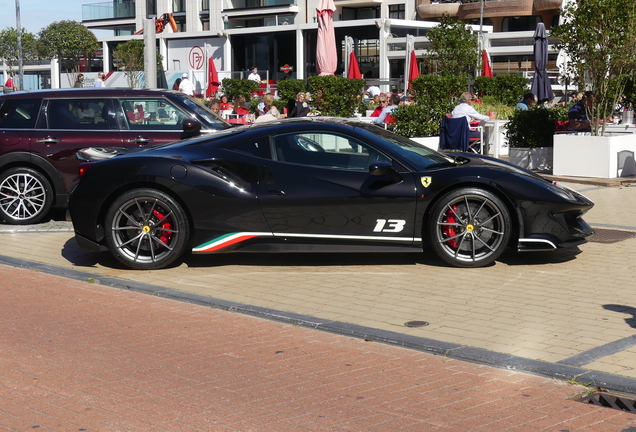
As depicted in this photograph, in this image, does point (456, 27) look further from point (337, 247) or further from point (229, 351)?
point (229, 351)

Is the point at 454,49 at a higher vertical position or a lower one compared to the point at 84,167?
higher

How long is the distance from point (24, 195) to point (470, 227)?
19.6 ft

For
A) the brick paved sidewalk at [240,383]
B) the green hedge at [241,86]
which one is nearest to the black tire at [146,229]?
the brick paved sidewalk at [240,383]

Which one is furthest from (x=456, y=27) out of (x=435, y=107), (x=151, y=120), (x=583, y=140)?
(x=151, y=120)

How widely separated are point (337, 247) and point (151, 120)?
4079 millimetres

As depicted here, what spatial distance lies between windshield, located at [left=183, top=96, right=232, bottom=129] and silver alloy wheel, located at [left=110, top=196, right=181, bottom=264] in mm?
2965

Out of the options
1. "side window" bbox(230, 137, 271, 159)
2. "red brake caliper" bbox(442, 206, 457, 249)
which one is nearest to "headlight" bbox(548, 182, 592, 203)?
"red brake caliper" bbox(442, 206, 457, 249)

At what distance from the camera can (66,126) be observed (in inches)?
432

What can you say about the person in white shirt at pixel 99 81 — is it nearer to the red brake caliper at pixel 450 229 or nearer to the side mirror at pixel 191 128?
the side mirror at pixel 191 128

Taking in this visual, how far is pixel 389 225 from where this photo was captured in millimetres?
7941

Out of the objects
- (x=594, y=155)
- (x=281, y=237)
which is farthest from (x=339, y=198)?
(x=594, y=155)

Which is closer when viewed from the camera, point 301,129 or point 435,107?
point 301,129

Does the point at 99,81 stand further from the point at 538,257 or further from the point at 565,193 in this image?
the point at 565,193

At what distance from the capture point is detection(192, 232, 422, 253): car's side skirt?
26.1 ft
